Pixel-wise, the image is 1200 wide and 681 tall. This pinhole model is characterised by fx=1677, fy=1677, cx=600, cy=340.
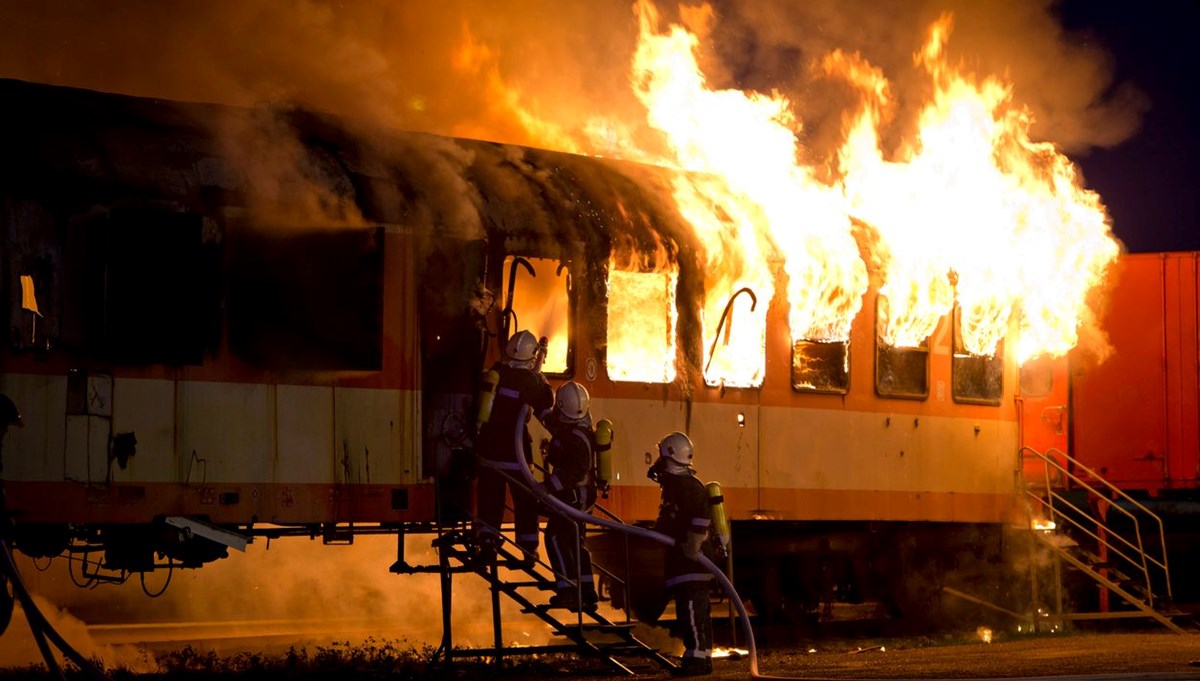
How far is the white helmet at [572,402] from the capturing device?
1364cm

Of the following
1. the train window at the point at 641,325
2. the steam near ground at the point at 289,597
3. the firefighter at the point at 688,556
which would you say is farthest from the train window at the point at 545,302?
the steam near ground at the point at 289,597

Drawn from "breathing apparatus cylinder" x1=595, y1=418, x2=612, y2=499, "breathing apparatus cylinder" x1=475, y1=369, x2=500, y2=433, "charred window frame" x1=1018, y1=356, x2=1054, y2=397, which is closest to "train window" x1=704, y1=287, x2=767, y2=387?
"breathing apparatus cylinder" x1=595, y1=418, x2=612, y2=499

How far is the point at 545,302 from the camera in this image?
1506cm

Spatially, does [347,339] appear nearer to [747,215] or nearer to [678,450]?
[678,450]

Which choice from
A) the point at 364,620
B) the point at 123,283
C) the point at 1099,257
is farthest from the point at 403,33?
the point at 123,283

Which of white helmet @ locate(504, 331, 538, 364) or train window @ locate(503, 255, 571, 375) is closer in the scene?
white helmet @ locate(504, 331, 538, 364)

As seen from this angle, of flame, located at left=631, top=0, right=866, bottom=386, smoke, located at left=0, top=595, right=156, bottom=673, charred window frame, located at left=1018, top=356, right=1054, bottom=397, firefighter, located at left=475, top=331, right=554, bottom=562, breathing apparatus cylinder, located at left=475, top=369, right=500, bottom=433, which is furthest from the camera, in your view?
charred window frame, located at left=1018, top=356, right=1054, bottom=397

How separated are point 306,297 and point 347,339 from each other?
47cm

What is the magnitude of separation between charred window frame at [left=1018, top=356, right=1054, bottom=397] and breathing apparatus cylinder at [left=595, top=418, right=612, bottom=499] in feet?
34.3

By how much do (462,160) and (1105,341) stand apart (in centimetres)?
1128

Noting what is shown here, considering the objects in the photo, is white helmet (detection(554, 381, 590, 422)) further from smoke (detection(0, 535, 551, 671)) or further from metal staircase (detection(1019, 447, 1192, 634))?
metal staircase (detection(1019, 447, 1192, 634))

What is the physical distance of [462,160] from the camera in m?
14.8

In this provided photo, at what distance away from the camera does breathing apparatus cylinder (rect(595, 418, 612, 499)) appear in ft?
45.0

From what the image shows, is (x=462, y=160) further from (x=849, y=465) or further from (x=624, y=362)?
(x=849, y=465)
